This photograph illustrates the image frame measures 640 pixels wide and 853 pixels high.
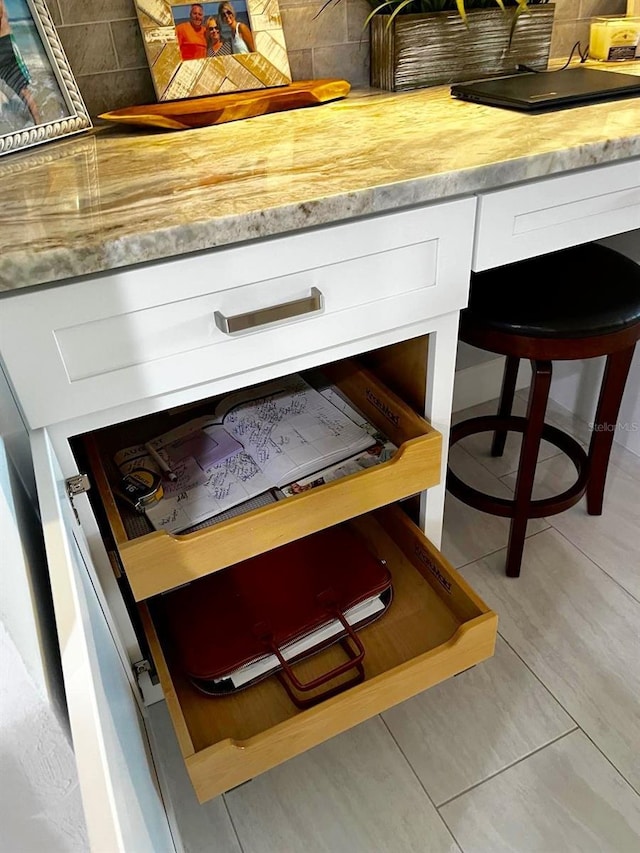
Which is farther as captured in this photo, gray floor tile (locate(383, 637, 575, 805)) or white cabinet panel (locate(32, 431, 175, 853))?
gray floor tile (locate(383, 637, 575, 805))

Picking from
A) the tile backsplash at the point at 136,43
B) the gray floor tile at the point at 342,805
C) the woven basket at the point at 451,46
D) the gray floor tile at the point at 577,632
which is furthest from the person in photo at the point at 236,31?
the gray floor tile at the point at 342,805

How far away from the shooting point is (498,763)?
3.51 feet

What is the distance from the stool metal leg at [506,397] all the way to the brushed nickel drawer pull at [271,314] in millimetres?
818

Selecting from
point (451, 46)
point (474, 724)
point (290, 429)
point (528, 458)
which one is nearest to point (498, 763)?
point (474, 724)

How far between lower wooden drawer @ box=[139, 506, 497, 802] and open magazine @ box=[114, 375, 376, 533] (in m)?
0.19

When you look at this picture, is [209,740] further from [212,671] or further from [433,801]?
[433,801]

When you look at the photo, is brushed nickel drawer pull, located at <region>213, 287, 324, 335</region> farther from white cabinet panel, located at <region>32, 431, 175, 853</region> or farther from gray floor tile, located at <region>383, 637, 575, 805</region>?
gray floor tile, located at <region>383, 637, 575, 805</region>

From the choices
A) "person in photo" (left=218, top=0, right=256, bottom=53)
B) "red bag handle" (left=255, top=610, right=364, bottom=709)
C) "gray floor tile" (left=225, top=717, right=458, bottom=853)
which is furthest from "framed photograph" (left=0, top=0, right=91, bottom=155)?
"gray floor tile" (left=225, top=717, right=458, bottom=853)

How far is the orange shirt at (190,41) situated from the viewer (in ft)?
3.62

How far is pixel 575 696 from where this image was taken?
116 cm

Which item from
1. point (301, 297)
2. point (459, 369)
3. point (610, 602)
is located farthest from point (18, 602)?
point (459, 369)

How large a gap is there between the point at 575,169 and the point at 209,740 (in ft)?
3.16

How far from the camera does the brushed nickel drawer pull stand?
77 centimetres

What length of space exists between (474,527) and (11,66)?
1.22 metres
